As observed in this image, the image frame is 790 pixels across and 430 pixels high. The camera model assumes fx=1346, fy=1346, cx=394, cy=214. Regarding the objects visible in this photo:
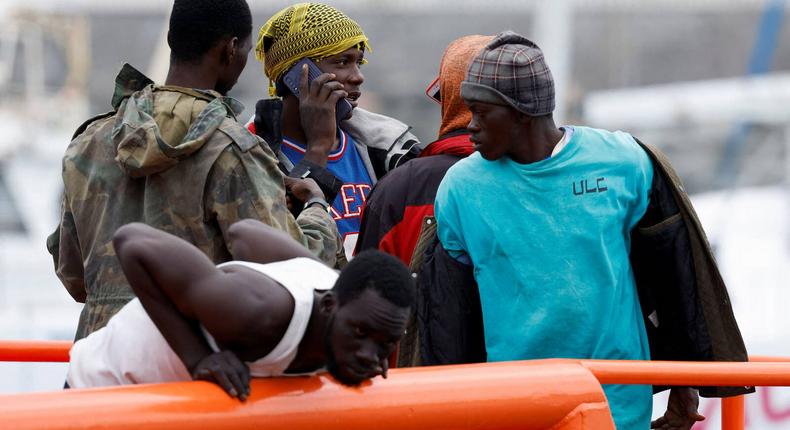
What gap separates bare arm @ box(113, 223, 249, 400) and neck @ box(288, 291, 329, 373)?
14 cm

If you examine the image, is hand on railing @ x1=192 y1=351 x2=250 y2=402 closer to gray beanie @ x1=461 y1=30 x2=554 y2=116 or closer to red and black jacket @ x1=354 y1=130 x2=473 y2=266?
gray beanie @ x1=461 y1=30 x2=554 y2=116

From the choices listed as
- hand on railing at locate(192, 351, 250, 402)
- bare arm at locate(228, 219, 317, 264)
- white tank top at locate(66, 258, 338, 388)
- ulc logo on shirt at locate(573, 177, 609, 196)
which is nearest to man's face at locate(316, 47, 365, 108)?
ulc logo on shirt at locate(573, 177, 609, 196)

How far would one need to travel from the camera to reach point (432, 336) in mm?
3340

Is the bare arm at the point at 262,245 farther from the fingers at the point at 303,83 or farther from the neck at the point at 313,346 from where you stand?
the fingers at the point at 303,83

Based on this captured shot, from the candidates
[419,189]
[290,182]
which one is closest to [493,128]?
[419,189]

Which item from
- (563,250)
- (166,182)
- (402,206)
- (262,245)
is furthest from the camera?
(402,206)

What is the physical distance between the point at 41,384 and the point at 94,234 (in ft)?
14.6

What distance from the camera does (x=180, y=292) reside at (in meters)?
Answer: 2.42

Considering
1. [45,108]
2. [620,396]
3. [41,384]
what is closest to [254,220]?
[620,396]

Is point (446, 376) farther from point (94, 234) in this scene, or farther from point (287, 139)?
point (287, 139)

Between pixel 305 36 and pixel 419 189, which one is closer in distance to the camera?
pixel 419 189

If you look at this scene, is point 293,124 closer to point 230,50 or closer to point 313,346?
point 230,50

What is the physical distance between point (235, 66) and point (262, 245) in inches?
30.2

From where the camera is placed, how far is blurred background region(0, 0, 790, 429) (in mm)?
12141
